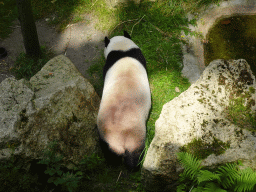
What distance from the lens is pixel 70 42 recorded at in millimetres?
4715

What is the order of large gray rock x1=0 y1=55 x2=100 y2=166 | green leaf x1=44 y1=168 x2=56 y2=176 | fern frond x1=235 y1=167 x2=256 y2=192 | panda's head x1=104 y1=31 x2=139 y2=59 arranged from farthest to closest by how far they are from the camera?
panda's head x1=104 y1=31 x2=139 y2=59
large gray rock x1=0 y1=55 x2=100 y2=166
green leaf x1=44 y1=168 x2=56 y2=176
fern frond x1=235 y1=167 x2=256 y2=192

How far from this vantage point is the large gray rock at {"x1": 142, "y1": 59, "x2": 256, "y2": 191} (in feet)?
6.87

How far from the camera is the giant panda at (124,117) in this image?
2680mm

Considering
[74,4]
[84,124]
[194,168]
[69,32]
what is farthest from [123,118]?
[74,4]

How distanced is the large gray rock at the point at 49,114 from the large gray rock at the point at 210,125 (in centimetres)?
113

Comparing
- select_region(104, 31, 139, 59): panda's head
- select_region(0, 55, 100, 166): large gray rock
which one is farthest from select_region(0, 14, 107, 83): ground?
select_region(0, 55, 100, 166): large gray rock

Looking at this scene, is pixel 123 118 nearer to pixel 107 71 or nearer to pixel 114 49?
pixel 107 71

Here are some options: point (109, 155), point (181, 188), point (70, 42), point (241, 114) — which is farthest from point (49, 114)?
point (70, 42)

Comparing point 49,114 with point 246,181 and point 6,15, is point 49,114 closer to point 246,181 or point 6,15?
point 246,181

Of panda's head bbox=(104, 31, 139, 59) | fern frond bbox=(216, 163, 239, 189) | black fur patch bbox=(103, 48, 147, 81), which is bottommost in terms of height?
fern frond bbox=(216, 163, 239, 189)

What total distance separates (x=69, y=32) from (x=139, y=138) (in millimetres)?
3392

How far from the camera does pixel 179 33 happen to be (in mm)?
4457

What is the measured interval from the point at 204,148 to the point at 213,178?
40 cm

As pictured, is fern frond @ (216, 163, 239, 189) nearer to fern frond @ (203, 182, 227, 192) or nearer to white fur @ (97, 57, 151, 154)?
fern frond @ (203, 182, 227, 192)
